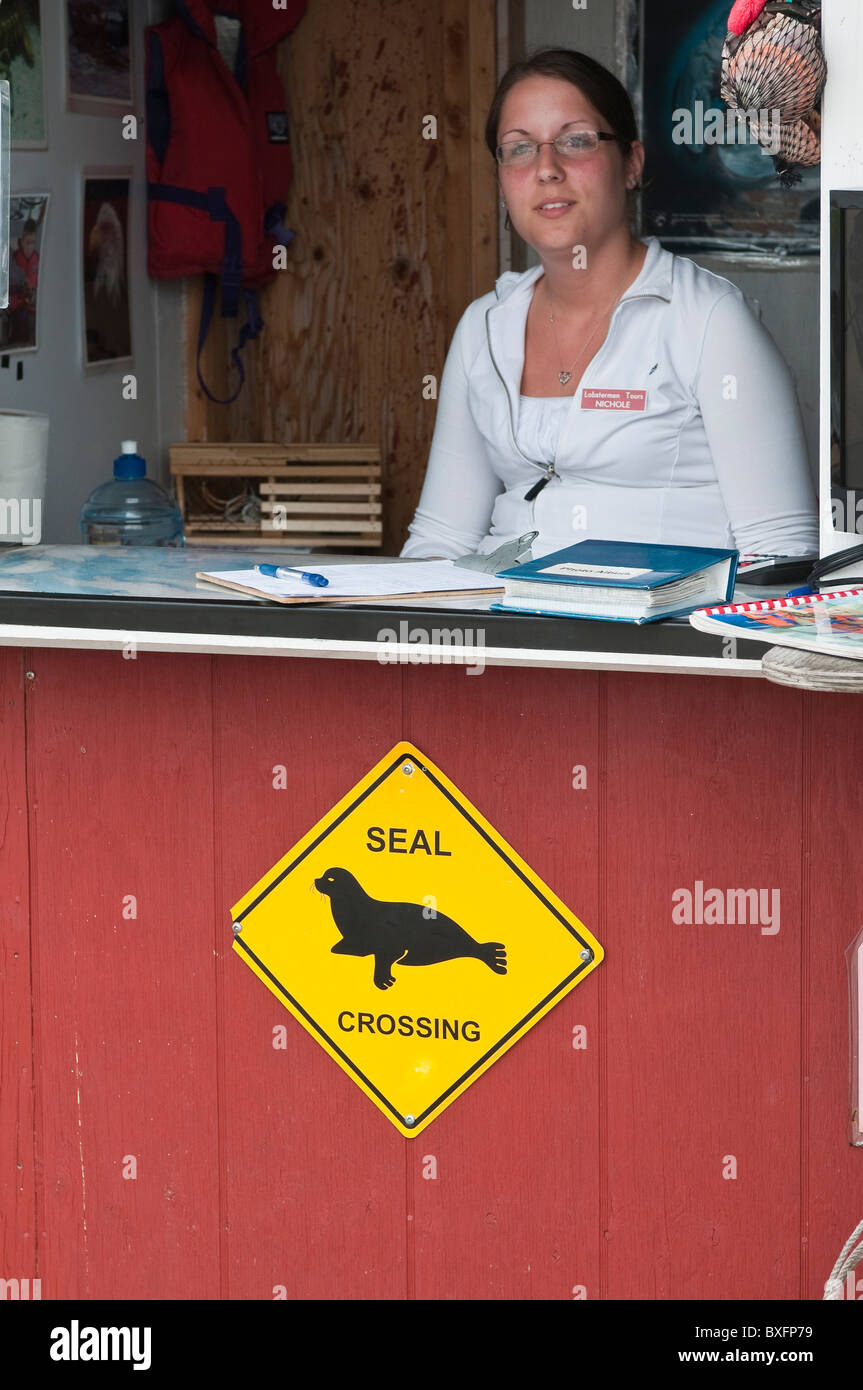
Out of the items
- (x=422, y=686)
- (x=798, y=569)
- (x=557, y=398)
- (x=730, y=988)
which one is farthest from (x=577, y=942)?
(x=557, y=398)

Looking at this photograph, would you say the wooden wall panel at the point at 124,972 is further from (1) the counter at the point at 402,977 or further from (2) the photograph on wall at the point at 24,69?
(2) the photograph on wall at the point at 24,69

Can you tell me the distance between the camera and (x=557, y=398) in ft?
9.64

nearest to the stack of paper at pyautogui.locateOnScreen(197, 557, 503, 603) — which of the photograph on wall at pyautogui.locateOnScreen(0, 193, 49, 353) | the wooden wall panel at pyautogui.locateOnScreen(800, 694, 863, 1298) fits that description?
the wooden wall panel at pyautogui.locateOnScreen(800, 694, 863, 1298)

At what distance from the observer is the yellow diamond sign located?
2131 mm

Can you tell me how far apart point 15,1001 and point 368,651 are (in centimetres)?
75

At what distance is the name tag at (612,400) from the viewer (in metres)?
2.83

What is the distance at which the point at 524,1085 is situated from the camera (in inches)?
85.7

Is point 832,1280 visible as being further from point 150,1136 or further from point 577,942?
point 150,1136

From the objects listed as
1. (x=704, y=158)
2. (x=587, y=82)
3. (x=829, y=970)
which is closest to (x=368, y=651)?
(x=829, y=970)

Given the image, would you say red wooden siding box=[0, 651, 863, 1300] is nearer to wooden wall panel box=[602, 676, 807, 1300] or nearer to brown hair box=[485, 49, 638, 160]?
wooden wall panel box=[602, 676, 807, 1300]

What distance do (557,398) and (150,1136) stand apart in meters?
1.43

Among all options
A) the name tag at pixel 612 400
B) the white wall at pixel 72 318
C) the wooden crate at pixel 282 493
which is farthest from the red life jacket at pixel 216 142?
the name tag at pixel 612 400

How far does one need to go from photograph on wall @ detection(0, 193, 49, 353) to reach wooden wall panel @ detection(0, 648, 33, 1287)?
1.24 meters

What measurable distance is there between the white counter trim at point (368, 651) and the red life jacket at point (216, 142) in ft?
8.08
